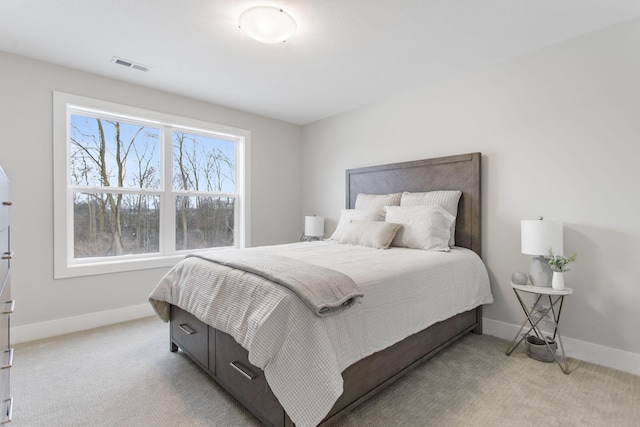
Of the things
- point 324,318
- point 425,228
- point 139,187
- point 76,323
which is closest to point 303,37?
point 425,228

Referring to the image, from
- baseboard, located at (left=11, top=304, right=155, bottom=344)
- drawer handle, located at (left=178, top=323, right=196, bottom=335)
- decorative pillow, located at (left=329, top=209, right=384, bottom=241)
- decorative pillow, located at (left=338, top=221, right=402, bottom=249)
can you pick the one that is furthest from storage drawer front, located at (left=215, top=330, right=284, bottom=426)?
baseboard, located at (left=11, top=304, right=155, bottom=344)

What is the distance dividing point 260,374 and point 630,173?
9.25 feet

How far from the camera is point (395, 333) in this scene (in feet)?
5.91

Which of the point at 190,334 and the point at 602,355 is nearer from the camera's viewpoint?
the point at 190,334

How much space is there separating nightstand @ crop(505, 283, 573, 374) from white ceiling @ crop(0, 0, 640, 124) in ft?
6.41

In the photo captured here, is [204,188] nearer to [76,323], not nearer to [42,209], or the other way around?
[42,209]

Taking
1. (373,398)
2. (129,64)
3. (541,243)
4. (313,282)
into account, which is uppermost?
(129,64)

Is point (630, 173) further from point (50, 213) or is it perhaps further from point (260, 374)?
point (50, 213)

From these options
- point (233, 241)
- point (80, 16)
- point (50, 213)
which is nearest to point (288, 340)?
point (80, 16)

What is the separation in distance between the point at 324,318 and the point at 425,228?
5.56 feet

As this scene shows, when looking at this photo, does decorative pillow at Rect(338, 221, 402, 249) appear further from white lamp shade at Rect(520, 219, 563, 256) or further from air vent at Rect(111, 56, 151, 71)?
air vent at Rect(111, 56, 151, 71)

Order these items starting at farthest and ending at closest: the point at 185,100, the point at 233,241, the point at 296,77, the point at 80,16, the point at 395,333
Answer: the point at 233,241 < the point at 185,100 < the point at 296,77 < the point at 80,16 < the point at 395,333

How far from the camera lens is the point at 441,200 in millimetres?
2979

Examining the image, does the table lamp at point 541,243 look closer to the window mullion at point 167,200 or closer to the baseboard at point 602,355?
the baseboard at point 602,355
